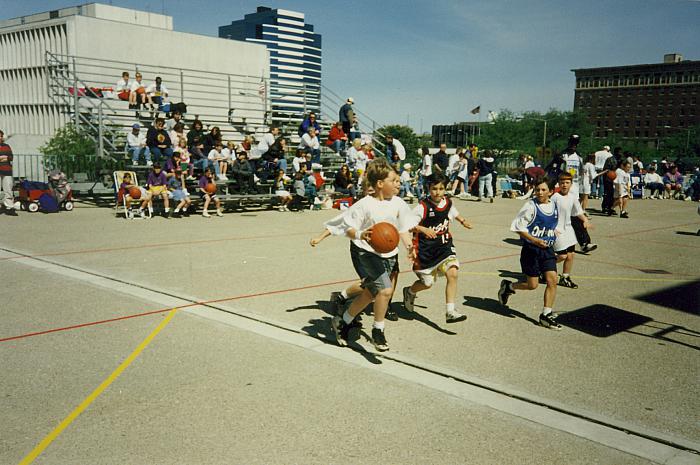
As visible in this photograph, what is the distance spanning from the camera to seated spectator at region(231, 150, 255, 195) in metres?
18.6

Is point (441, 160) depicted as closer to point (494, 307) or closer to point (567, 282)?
point (567, 282)

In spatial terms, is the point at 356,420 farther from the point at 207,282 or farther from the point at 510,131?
the point at 510,131

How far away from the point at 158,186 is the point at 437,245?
11694mm

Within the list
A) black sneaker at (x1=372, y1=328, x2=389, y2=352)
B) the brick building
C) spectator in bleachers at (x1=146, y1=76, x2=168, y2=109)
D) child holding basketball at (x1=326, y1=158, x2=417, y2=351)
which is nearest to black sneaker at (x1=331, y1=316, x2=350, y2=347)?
child holding basketball at (x1=326, y1=158, x2=417, y2=351)

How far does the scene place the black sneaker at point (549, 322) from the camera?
21.0 feet

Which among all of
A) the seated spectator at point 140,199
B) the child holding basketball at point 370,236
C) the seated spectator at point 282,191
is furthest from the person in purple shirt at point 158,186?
the child holding basketball at point 370,236

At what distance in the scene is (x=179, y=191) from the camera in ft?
54.4

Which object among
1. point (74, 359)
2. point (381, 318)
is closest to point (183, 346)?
point (74, 359)

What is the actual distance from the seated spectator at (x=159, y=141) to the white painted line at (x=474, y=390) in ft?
38.7

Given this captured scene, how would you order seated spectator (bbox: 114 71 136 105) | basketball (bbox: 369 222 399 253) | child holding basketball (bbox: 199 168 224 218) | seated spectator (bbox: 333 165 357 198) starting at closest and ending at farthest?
1. basketball (bbox: 369 222 399 253)
2. child holding basketball (bbox: 199 168 224 218)
3. seated spectator (bbox: 333 165 357 198)
4. seated spectator (bbox: 114 71 136 105)

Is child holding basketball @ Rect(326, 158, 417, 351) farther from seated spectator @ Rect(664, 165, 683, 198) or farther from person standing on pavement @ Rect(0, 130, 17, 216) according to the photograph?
seated spectator @ Rect(664, 165, 683, 198)

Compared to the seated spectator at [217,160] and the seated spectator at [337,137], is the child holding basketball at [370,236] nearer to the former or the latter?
the seated spectator at [217,160]

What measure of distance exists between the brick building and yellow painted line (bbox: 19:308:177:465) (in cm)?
15176

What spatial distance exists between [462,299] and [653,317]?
218cm
